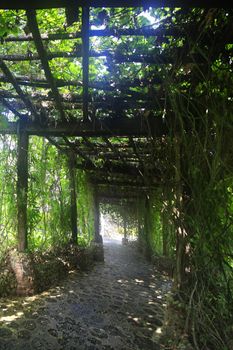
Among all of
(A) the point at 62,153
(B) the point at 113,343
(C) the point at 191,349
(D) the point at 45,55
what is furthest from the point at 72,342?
(A) the point at 62,153

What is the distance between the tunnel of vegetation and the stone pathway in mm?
651

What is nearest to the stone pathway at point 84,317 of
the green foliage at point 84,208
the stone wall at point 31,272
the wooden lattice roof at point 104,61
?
the stone wall at point 31,272

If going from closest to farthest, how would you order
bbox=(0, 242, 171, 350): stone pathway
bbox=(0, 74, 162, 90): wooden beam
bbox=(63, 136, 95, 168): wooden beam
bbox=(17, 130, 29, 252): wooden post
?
bbox=(0, 242, 171, 350): stone pathway → bbox=(0, 74, 162, 90): wooden beam → bbox=(17, 130, 29, 252): wooden post → bbox=(63, 136, 95, 168): wooden beam

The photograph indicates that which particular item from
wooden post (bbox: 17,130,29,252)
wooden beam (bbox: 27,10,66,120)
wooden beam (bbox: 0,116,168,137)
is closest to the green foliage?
wooden post (bbox: 17,130,29,252)

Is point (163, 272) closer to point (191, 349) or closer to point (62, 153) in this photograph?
point (62, 153)

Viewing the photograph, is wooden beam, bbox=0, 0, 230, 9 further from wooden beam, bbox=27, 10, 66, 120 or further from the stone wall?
the stone wall

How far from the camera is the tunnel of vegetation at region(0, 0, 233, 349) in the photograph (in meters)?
2.87

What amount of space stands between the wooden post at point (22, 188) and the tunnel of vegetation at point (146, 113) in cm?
2

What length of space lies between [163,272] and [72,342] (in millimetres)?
6464

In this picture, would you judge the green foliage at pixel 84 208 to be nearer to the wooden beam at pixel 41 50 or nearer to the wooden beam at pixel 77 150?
the wooden beam at pixel 77 150

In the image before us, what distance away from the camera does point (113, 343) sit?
369 centimetres

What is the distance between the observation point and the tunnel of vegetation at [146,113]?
287 centimetres

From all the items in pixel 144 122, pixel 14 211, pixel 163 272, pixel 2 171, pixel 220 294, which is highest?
pixel 144 122

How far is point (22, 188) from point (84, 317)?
227 cm
